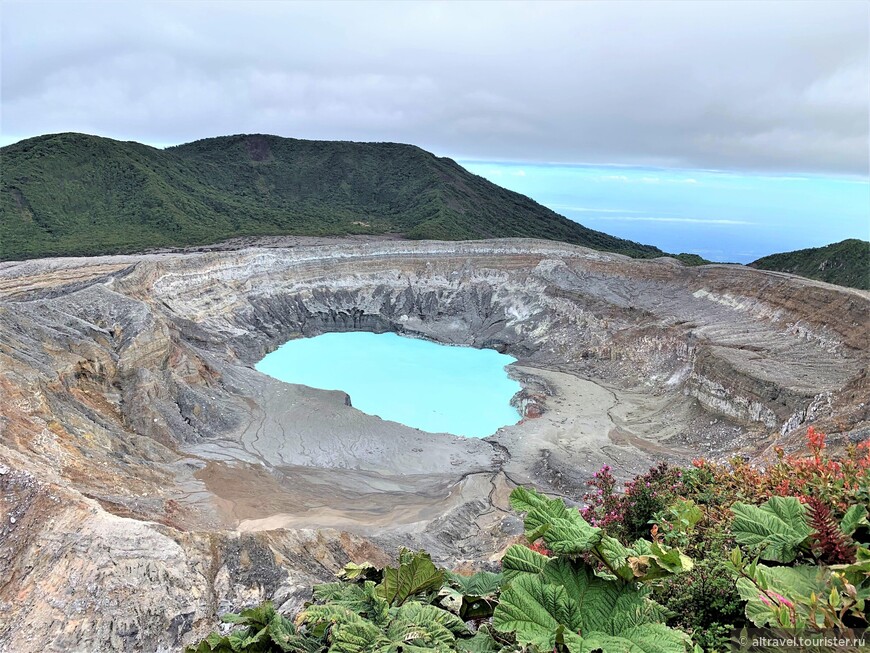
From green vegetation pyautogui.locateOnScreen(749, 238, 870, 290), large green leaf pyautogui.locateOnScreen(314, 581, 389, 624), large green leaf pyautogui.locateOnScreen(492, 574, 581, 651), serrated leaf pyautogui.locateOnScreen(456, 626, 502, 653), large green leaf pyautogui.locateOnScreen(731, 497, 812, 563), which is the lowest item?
large green leaf pyautogui.locateOnScreen(314, 581, 389, 624)

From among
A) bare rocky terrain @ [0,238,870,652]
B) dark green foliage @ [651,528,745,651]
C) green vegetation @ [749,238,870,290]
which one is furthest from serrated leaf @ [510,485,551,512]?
green vegetation @ [749,238,870,290]

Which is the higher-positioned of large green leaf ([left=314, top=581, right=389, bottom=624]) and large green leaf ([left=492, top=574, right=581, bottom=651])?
large green leaf ([left=492, top=574, right=581, bottom=651])

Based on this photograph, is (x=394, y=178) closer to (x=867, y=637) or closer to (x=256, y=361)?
(x=256, y=361)

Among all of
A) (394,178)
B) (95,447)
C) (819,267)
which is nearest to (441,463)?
(95,447)

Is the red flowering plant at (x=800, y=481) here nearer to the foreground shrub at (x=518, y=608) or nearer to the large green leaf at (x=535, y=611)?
the foreground shrub at (x=518, y=608)

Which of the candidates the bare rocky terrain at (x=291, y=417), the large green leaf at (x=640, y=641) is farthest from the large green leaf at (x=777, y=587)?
the bare rocky terrain at (x=291, y=417)

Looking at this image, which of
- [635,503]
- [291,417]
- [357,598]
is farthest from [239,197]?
[357,598]

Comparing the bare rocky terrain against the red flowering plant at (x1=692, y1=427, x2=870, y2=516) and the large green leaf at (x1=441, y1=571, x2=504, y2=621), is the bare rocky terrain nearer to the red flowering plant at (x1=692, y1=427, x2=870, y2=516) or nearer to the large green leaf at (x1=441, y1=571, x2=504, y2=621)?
the large green leaf at (x1=441, y1=571, x2=504, y2=621)

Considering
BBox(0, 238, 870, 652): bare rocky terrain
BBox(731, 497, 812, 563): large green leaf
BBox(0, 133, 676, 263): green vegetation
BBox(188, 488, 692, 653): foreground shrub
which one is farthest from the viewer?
BBox(0, 133, 676, 263): green vegetation
